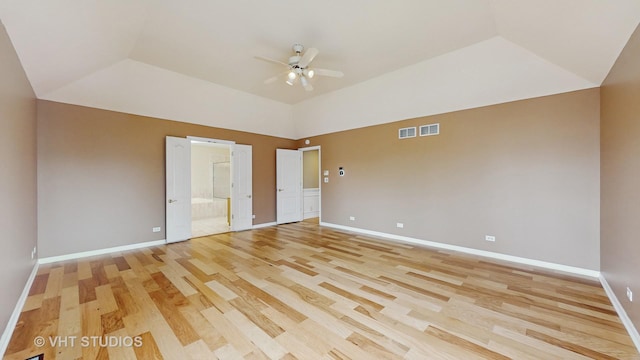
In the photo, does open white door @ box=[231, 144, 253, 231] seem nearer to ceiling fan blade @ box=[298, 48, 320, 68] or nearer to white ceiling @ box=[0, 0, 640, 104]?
white ceiling @ box=[0, 0, 640, 104]

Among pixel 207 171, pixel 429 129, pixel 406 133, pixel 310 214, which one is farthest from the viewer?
pixel 207 171

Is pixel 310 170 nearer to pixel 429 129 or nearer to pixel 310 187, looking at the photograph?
pixel 310 187

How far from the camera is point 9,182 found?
223cm

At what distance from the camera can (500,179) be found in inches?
157

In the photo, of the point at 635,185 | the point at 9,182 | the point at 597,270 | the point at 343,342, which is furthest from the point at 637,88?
the point at 9,182

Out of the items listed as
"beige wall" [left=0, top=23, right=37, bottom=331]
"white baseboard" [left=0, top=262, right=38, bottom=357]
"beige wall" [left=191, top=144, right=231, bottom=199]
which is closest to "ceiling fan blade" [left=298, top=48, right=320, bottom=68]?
"beige wall" [left=0, top=23, right=37, bottom=331]

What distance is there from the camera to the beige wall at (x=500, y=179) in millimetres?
3352

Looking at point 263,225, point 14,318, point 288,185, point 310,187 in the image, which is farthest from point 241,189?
point 14,318

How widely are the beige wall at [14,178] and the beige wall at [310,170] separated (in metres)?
6.39

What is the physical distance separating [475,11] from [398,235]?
401cm

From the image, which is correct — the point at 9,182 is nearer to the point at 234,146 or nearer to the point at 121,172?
the point at 121,172

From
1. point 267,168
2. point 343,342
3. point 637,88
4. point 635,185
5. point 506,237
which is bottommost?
point 343,342

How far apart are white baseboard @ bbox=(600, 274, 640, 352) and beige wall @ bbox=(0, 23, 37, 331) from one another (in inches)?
201

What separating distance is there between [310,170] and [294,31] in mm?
5720
